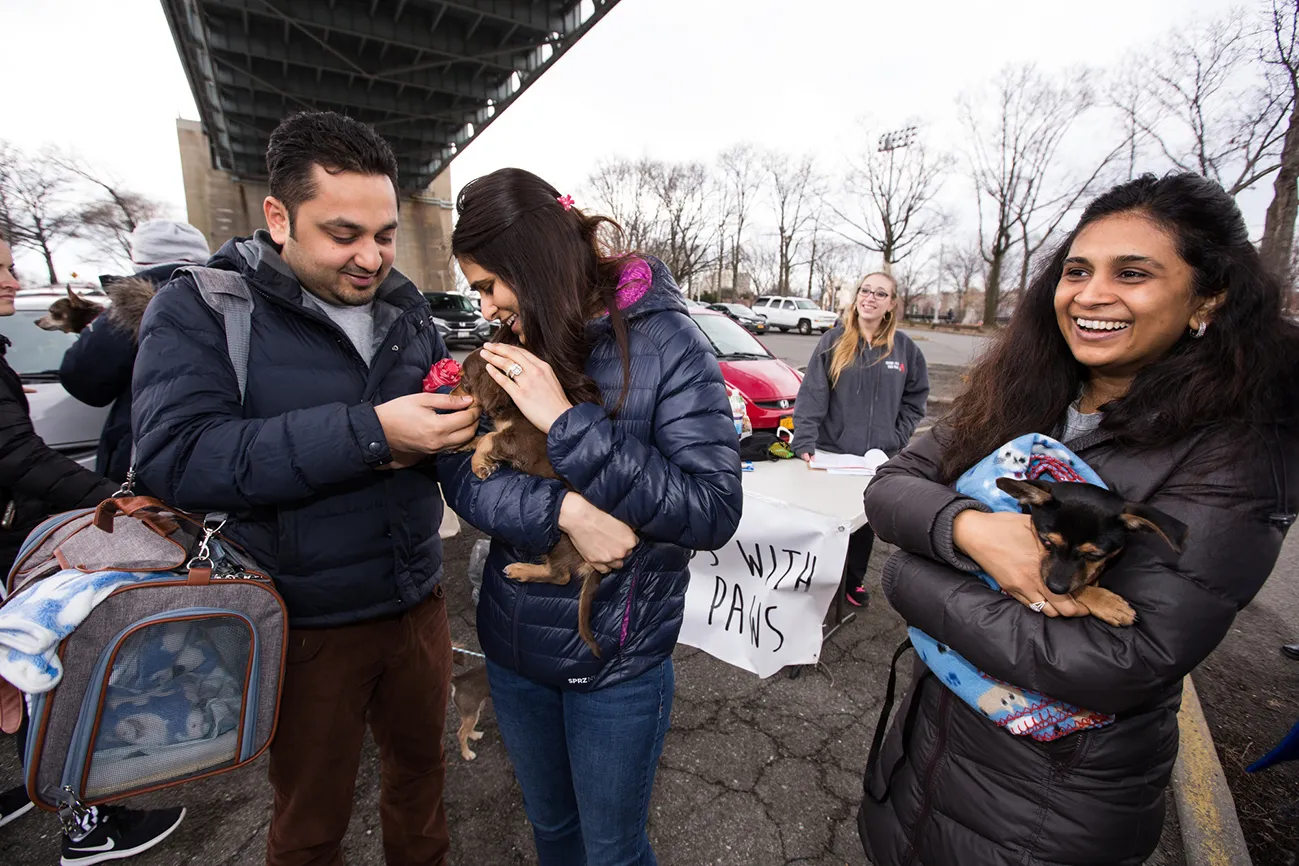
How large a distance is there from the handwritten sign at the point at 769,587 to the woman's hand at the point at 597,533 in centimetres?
201

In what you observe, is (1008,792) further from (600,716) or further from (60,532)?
(60,532)

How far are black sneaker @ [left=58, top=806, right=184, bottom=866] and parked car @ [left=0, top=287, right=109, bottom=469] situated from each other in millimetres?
2489

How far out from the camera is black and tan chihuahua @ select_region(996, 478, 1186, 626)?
1.20 meters

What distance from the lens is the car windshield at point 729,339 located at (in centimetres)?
808

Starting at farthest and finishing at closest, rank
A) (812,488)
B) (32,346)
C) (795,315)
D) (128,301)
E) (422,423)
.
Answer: (795,315) < (32,346) < (812,488) < (128,301) < (422,423)

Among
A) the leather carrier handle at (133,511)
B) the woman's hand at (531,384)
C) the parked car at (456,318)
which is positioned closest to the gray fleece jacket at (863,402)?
the woman's hand at (531,384)

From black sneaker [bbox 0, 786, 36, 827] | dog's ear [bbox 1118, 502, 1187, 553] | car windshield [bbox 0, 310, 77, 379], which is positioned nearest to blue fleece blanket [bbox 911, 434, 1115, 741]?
dog's ear [bbox 1118, 502, 1187, 553]

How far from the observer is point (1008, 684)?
1313mm

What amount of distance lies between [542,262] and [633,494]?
0.67 metres

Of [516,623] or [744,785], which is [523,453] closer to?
[516,623]

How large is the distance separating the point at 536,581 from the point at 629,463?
51 centimetres

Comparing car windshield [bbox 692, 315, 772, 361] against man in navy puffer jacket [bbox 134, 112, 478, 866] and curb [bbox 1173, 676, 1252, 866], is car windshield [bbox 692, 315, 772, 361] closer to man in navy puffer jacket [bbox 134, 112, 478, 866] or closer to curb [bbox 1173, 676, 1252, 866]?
curb [bbox 1173, 676, 1252, 866]

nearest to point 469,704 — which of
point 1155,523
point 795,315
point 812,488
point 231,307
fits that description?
point 231,307

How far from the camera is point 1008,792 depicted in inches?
53.4
